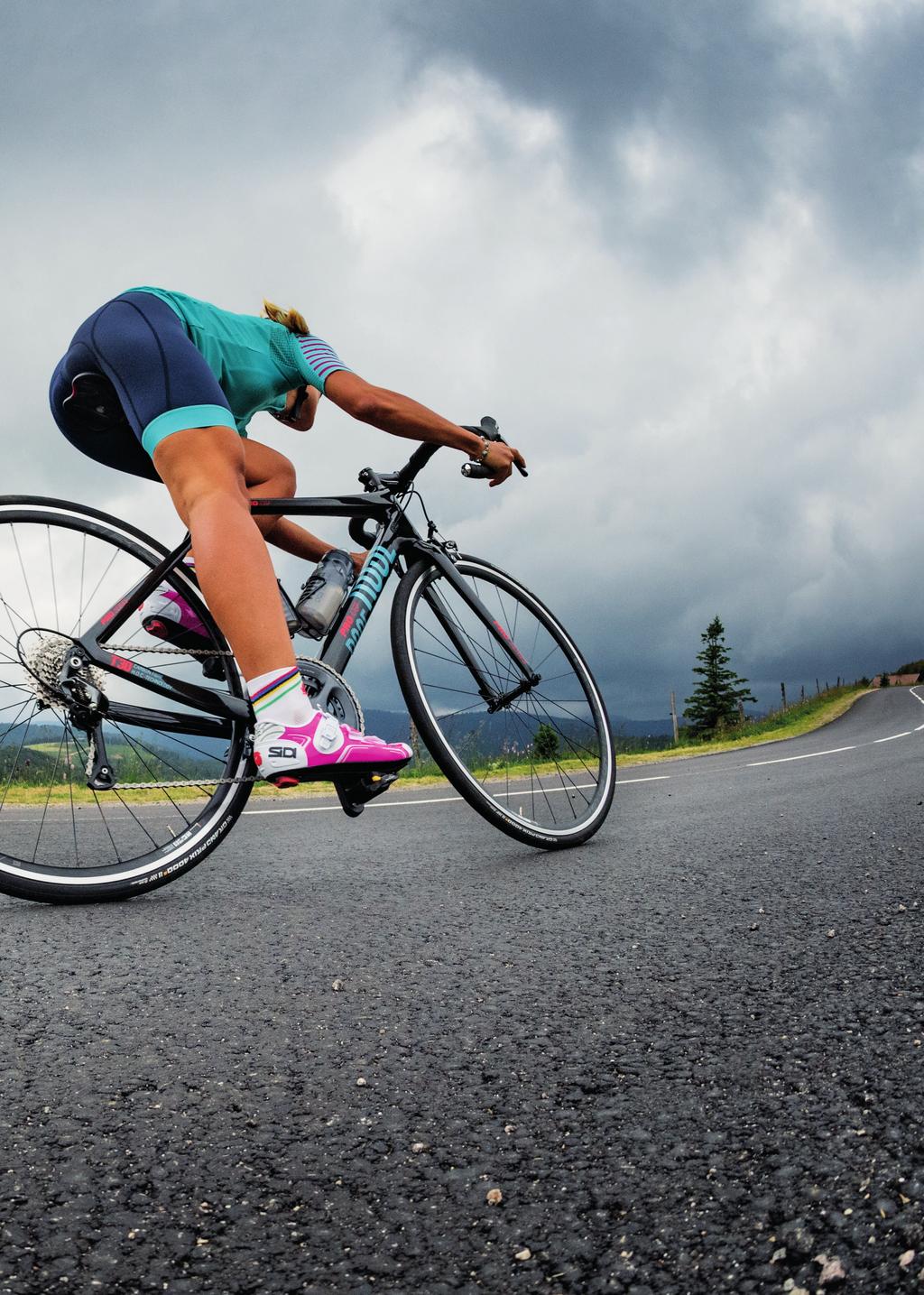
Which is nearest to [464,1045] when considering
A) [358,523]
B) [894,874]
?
[894,874]

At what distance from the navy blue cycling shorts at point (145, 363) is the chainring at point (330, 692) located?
81 cm

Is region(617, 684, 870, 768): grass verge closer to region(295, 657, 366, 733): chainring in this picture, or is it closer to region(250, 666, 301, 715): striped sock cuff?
region(295, 657, 366, 733): chainring

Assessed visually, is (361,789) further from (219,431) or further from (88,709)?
(219,431)

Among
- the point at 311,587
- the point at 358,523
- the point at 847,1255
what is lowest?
the point at 847,1255

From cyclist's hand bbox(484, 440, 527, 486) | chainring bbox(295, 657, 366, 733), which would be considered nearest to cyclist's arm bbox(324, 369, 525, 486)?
cyclist's hand bbox(484, 440, 527, 486)

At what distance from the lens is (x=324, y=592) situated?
329 cm

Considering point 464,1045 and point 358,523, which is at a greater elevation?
point 358,523

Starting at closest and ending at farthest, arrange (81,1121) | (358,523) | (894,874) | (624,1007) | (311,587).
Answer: (81,1121), (624,1007), (894,874), (311,587), (358,523)

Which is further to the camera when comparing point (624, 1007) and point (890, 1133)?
point (624, 1007)

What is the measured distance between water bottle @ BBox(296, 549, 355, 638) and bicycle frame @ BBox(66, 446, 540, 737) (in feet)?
0.12

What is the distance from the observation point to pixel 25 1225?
997 mm

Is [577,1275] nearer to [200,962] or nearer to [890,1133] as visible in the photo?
[890,1133]

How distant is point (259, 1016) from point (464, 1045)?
400mm

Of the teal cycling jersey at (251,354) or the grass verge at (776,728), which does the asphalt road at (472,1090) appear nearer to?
the teal cycling jersey at (251,354)
